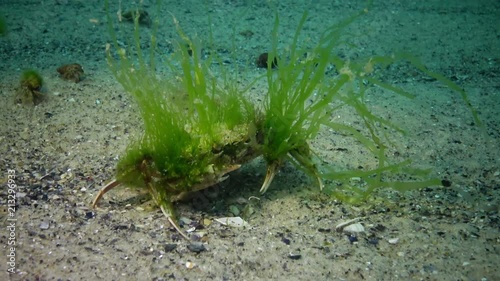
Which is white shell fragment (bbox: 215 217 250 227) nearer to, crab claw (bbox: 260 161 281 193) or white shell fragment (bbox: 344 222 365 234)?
crab claw (bbox: 260 161 281 193)

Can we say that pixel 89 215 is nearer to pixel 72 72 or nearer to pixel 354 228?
pixel 354 228

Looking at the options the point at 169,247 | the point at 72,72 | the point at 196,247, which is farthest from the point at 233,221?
the point at 72,72

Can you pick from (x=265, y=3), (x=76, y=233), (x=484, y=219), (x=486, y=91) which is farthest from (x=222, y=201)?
(x=265, y=3)

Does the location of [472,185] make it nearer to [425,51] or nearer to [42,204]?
[42,204]

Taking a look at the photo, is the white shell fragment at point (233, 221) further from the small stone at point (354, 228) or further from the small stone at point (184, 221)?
the small stone at point (354, 228)

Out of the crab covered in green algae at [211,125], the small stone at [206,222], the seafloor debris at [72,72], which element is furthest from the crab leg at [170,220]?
the seafloor debris at [72,72]

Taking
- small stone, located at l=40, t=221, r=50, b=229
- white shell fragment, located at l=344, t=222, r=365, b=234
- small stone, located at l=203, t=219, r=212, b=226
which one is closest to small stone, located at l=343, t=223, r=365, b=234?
white shell fragment, located at l=344, t=222, r=365, b=234
